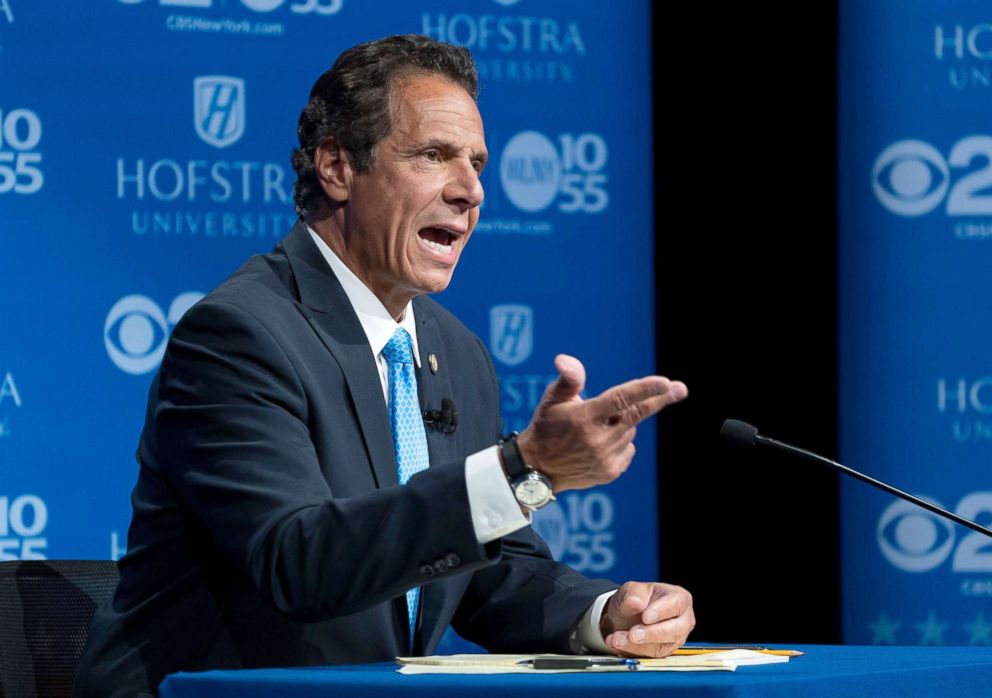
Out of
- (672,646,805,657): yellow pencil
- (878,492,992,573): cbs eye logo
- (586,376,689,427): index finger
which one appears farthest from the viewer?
(878,492,992,573): cbs eye logo

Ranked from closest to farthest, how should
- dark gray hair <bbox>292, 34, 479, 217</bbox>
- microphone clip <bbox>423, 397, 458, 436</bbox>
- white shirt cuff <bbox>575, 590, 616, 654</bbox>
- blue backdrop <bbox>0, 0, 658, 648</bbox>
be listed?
white shirt cuff <bbox>575, 590, 616, 654</bbox>
microphone clip <bbox>423, 397, 458, 436</bbox>
dark gray hair <bbox>292, 34, 479, 217</bbox>
blue backdrop <bbox>0, 0, 658, 648</bbox>

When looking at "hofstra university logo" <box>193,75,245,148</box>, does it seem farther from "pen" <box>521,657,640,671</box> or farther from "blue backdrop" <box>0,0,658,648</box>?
"pen" <box>521,657,640,671</box>

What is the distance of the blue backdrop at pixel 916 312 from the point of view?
512cm

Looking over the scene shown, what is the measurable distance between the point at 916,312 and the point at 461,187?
290cm

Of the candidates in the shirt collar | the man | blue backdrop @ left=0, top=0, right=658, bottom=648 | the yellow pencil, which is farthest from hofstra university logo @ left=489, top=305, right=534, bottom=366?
the yellow pencil

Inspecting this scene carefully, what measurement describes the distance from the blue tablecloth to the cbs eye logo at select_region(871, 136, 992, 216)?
3.42m

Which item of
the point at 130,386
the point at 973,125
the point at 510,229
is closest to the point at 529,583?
the point at 130,386

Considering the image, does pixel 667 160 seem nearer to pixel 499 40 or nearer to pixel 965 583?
pixel 499 40

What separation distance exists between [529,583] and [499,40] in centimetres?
276

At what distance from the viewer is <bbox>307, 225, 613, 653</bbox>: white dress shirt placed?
1.93 metres

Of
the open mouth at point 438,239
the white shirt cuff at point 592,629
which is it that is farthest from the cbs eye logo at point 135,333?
the white shirt cuff at point 592,629

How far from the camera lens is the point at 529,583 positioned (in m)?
2.62

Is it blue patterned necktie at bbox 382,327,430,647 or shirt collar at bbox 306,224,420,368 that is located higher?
shirt collar at bbox 306,224,420,368

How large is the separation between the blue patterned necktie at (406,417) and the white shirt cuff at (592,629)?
0.86 ft
